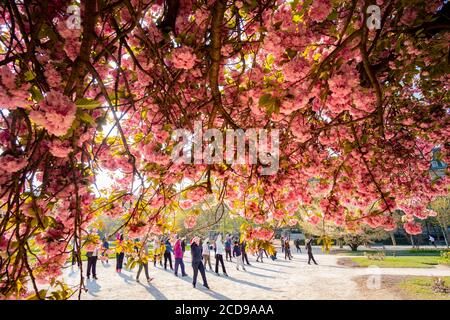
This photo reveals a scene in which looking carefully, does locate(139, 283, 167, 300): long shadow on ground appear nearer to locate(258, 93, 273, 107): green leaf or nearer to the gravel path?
the gravel path

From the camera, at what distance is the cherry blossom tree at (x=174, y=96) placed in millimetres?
1979

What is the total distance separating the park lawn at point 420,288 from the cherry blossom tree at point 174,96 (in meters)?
4.61

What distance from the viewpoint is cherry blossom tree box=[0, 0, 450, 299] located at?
198 cm

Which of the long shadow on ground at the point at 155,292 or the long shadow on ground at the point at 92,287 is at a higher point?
the long shadow on ground at the point at 92,287

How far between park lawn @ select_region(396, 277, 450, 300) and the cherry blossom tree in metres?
4.61

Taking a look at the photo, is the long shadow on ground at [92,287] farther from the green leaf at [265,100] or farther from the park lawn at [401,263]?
the park lawn at [401,263]

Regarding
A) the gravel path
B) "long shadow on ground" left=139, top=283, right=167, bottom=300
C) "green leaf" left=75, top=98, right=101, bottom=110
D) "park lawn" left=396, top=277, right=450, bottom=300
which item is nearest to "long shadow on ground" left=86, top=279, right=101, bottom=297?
the gravel path

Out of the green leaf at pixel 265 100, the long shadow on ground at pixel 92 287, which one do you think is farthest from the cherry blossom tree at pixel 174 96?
the long shadow on ground at pixel 92 287

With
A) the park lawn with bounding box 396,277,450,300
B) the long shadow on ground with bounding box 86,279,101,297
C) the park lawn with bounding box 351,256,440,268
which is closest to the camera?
the park lawn with bounding box 396,277,450,300

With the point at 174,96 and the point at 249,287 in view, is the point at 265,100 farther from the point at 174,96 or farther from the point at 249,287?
the point at 249,287

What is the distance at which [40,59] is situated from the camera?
2.14 metres

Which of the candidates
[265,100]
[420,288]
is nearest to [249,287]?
[420,288]

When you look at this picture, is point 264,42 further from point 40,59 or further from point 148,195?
point 148,195

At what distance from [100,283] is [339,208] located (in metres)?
9.13
